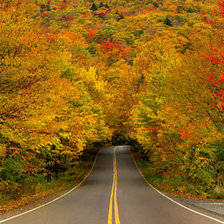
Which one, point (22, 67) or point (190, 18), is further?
point (190, 18)

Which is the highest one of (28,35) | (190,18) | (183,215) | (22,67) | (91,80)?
(190,18)

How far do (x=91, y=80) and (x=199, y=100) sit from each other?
27901 mm

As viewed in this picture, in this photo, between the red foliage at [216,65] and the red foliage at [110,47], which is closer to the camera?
the red foliage at [216,65]

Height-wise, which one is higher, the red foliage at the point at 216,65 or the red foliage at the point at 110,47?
the red foliage at the point at 110,47

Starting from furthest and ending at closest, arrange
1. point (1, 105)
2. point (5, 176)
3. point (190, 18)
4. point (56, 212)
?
point (190, 18) < point (5, 176) < point (1, 105) < point (56, 212)

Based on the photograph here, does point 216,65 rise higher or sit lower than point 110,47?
lower

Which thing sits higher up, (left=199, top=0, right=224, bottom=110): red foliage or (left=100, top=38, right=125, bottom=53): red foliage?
(left=100, top=38, right=125, bottom=53): red foliage

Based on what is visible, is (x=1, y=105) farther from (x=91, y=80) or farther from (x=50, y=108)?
(x=91, y=80)

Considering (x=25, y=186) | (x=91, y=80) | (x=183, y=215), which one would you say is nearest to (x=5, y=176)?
(x=25, y=186)

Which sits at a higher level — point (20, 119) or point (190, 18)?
point (190, 18)

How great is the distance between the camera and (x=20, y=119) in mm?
13094

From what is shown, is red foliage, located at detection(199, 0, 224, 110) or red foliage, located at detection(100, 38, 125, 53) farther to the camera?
red foliage, located at detection(100, 38, 125, 53)

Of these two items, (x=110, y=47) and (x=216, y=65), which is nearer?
(x=216, y=65)

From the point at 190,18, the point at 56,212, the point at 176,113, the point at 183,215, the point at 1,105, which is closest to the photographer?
the point at 183,215
